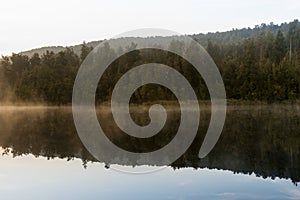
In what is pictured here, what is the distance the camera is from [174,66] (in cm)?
5094

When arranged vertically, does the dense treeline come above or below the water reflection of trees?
above

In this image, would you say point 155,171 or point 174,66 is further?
point 174,66

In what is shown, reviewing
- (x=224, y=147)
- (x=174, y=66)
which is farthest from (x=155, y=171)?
(x=174, y=66)

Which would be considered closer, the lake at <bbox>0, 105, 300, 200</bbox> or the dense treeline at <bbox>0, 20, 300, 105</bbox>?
the lake at <bbox>0, 105, 300, 200</bbox>

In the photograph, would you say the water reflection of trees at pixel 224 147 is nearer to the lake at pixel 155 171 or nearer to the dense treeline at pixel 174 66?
the lake at pixel 155 171

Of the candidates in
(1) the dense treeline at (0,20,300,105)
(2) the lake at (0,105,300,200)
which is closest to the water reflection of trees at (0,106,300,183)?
(2) the lake at (0,105,300,200)

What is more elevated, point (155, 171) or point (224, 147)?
point (224, 147)

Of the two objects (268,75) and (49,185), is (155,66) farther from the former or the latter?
(49,185)

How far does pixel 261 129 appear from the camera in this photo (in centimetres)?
2350

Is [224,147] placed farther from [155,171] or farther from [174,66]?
[174,66]

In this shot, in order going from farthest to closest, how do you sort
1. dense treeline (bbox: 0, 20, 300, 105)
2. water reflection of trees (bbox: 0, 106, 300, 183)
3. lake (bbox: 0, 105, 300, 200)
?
dense treeline (bbox: 0, 20, 300, 105) → water reflection of trees (bbox: 0, 106, 300, 183) → lake (bbox: 0, 105, 300, 200)

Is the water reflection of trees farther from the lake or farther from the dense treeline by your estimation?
the dense treeline

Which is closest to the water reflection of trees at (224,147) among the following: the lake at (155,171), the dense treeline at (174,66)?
the lake at (155,171)

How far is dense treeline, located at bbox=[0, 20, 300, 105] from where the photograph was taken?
155 feet
